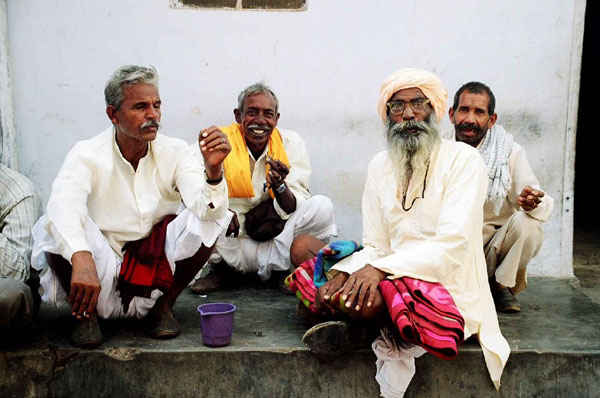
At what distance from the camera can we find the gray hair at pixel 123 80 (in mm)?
3814

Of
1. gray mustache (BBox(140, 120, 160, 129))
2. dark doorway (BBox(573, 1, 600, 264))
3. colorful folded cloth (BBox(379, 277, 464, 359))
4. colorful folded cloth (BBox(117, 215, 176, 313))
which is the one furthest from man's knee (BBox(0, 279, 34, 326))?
dark doorway (BBox(573, 1, 600, 264))

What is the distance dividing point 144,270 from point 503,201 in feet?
7.53

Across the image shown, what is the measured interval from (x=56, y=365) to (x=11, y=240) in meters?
0.74

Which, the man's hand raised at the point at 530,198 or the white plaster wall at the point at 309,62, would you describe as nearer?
the man's hand raised at the point at 530,198

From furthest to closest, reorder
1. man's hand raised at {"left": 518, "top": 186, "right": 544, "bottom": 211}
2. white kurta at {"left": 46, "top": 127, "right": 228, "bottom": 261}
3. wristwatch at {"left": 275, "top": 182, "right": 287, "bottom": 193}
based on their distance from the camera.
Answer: wristwatch at {"left": 275, "top": 182, "right": 287, "bottom": 193} < man's hand raised at {"left": 518, "top": 186, "right": 544, "bottom": 211} < white kurta at {"left": 46, "top": 127, "right": 228, "bottom": 261}

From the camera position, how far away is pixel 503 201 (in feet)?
14.9

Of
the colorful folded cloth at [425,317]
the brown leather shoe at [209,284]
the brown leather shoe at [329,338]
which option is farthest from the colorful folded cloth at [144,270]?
the colorful folded cloth at [425,317]

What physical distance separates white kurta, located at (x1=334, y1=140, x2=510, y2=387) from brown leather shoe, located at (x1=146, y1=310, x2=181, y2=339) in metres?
0.97

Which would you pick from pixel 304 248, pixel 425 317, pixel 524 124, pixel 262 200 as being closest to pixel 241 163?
Result: pixel 262 200

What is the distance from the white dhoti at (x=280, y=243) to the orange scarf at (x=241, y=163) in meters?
0.27

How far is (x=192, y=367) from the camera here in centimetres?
368

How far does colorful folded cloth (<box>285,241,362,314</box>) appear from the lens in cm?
376

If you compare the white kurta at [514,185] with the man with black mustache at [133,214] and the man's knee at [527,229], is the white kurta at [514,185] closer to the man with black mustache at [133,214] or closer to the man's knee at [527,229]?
the man's knee at [527,229]

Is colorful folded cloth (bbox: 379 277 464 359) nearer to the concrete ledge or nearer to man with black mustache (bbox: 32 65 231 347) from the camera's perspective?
the concrete ledge
